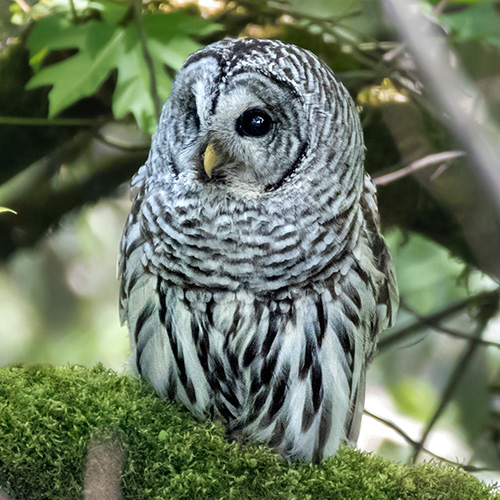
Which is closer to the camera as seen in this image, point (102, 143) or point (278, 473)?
point (278, 473)

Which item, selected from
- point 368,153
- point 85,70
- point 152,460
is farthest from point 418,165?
point 152,460

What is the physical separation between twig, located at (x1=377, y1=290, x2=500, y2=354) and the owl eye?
1171mm

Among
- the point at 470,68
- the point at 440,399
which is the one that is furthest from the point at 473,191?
the point at 440,399

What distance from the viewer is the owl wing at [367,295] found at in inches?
44.4

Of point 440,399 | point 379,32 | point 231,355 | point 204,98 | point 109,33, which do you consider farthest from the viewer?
point 440,399

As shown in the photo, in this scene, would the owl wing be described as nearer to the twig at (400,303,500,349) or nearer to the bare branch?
the bare branch

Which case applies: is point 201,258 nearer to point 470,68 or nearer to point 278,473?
point 278,473

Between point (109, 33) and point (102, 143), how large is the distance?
416 mm

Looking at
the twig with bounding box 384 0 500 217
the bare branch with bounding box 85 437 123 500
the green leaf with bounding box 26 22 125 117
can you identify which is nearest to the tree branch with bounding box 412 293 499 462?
the twig with bounding box 384 0 500 217

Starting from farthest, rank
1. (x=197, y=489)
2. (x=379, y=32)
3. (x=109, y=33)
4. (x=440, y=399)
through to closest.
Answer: (x=440, y=399), (x=379, y=32), (x=109, y=33), (x=197, y=489)

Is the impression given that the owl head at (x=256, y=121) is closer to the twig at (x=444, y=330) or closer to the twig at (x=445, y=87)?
the twig at (x=445, y=87)

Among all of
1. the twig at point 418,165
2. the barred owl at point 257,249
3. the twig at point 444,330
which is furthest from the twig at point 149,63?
the twig at point 444,330

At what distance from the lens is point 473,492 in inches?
37.1

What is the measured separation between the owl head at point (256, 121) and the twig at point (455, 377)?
48.2 inches
